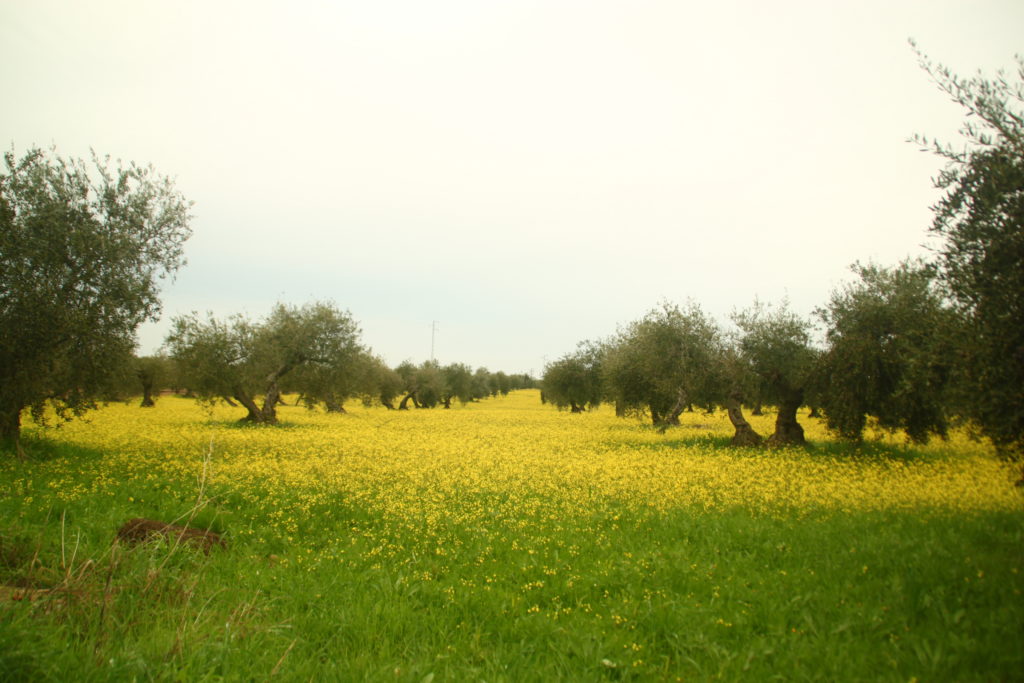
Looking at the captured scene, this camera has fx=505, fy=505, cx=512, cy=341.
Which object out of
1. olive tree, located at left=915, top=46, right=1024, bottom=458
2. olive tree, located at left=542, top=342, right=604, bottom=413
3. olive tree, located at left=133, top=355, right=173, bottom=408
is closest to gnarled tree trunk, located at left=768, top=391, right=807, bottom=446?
olive tree, located at left=915, top=46, right=1024, bottom=458

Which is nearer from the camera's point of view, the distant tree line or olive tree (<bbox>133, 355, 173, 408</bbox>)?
the distant tree line

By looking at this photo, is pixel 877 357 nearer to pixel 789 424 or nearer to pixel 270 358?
pixel 789 424

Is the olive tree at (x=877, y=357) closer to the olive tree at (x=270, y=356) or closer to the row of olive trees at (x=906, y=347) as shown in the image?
the row of olive trees at (x=906, y=347)

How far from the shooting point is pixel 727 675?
16.4ft

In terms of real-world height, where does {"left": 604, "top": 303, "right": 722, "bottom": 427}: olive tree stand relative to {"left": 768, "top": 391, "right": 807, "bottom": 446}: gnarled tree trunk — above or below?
above

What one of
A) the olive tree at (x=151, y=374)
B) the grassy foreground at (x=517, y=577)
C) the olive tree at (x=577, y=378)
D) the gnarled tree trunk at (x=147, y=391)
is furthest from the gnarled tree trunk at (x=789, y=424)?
the gnarled tree trunk at (x=147, y=391)

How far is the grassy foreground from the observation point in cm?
508

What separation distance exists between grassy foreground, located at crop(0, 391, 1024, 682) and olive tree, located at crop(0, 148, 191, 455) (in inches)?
96.0

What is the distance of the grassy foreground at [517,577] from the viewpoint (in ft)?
16.7

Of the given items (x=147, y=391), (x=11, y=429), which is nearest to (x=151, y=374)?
(x=147, y=391)

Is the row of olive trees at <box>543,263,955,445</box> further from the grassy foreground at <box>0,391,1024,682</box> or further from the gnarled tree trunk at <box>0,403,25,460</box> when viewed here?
the gnarled tree trunk at <box>0,403,25,460</box>

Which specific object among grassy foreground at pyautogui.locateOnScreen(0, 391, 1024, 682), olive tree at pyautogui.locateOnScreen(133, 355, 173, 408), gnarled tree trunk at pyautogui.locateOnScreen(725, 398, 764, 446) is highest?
olive tree at pyautogui.locateOnScreen(133, 355, 173, 408)

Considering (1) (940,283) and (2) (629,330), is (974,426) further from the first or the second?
(2) (629,330)

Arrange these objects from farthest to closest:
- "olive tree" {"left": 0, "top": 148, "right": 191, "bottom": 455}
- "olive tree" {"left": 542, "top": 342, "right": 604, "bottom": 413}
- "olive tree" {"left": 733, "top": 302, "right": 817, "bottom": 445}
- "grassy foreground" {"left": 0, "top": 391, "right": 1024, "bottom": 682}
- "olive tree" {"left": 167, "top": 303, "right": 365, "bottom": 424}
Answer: "olive tree" {"left": 542, "top": 342, "right": 604, "bottom": 413} < "olive tree" {"left": 167, "top": 303, "right": 365, "bottom": 424} < "olive tree" {"left": 733, "top": 302, "right": 817, "bottom": 445} < "olive tree" {"left": 0, "top": 148, "right": 191, "bottom": 455} < "grassy foreground" {"left": 0, "top": 391, "right": 1024, "bottom": 682}
